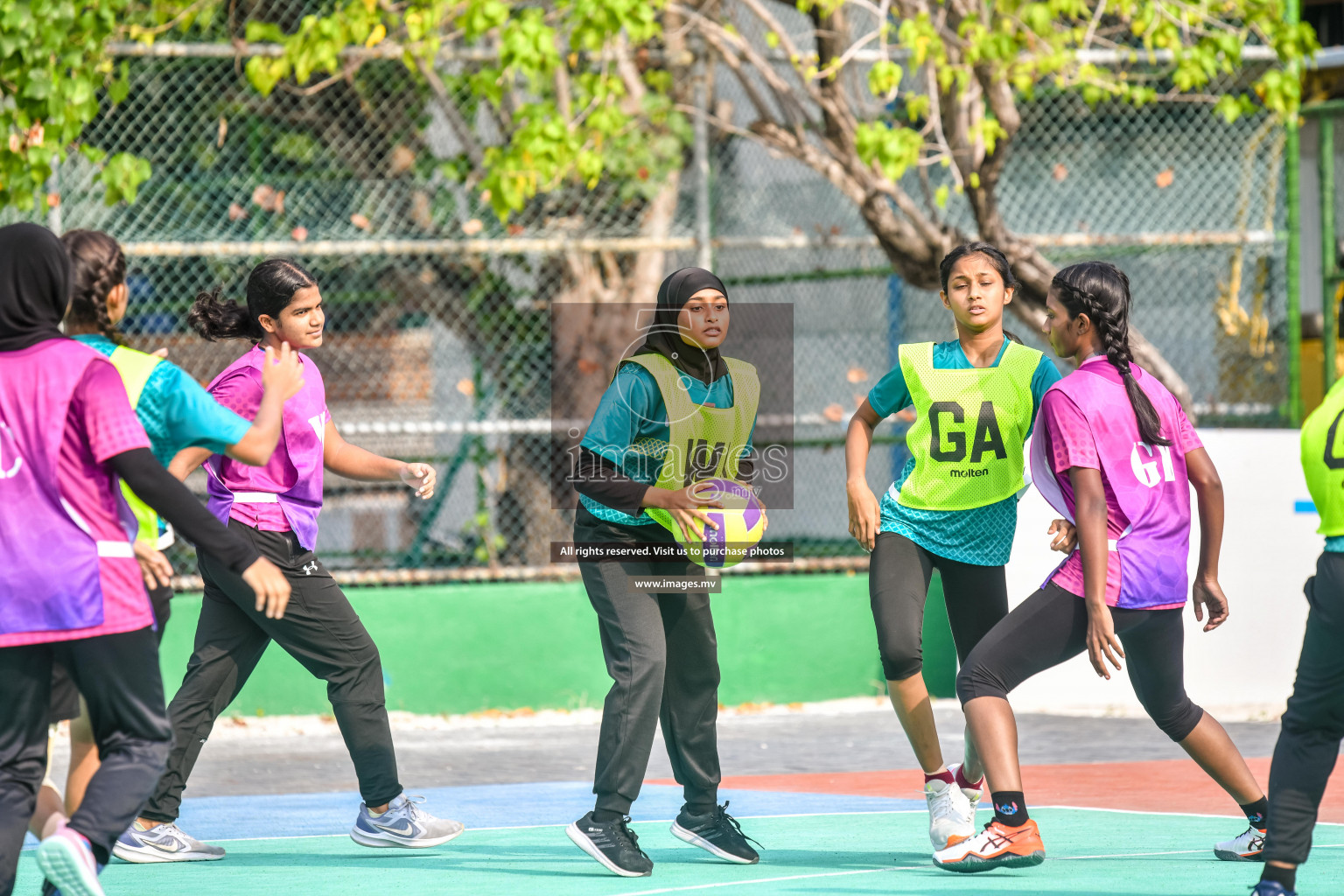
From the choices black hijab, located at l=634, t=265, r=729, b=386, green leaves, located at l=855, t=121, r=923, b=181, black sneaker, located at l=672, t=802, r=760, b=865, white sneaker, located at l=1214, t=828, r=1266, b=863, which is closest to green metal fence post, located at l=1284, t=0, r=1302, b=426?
green leaves, located at l=855, t=121, r=923, b=181

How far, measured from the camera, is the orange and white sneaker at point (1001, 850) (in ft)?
16.1

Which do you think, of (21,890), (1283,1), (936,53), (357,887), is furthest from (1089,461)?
(1283,1)

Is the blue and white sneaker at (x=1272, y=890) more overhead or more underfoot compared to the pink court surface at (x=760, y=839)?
more overhead

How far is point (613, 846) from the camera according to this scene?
203 inches

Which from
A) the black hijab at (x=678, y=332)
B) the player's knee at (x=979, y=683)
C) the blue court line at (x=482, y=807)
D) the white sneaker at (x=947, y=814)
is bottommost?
the blue court line at (x=482, y=807)

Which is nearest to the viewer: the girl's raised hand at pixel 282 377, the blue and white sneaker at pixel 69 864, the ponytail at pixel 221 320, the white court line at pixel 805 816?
the blue and white sneaker at pixel 69 864

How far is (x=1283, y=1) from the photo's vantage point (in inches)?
420

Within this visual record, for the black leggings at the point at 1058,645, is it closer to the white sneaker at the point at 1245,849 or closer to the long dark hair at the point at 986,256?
the white sneaker at the point at 1245,849

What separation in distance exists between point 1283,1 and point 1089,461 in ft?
23.4

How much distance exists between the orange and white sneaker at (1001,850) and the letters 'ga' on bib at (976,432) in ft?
3.60

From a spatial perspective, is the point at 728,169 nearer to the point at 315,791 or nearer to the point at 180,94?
the point at 180,94

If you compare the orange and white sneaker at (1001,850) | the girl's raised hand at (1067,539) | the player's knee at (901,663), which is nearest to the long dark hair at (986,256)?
the girl's raised hand at (1067,539)

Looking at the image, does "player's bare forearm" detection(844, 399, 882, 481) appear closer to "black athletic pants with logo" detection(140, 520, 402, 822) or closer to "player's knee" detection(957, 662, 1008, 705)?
"player's knee" detection(957, 662, 1008, 705)

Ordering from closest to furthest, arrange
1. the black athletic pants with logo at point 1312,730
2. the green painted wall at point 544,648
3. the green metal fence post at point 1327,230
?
1. the black athletic pants with logo at point 1312,730
2. the green painted wall at point 544,648
3. the green metal fence post at point 1327,230
